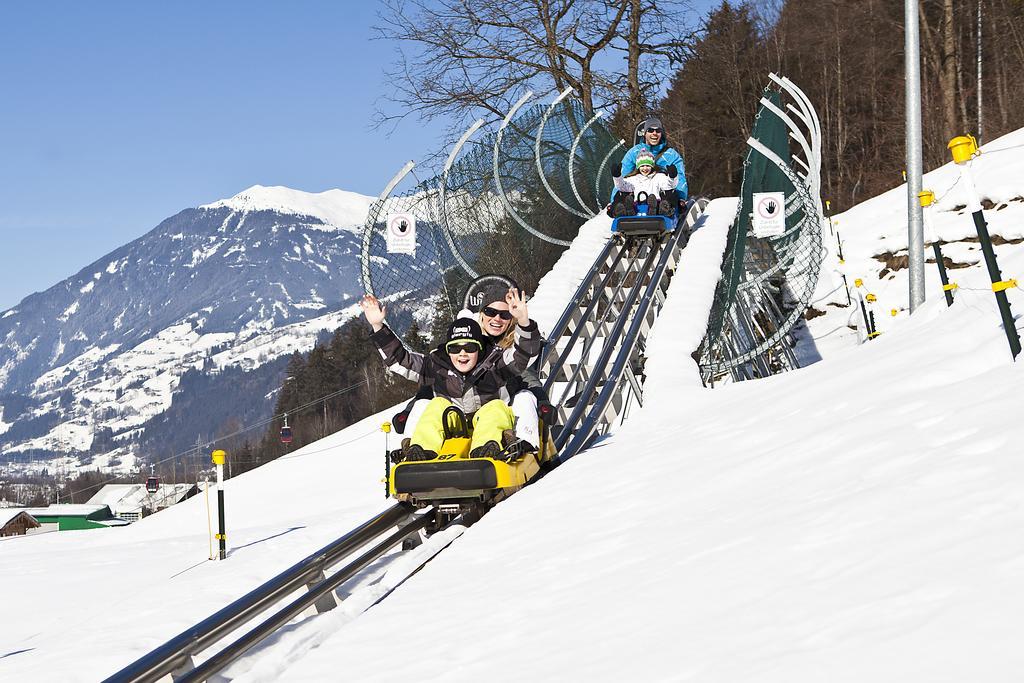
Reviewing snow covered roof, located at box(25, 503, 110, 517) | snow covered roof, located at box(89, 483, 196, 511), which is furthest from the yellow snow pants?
snow covered roof, located at box(89, 483, 196, 511)

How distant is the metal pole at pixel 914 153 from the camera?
34.4ft

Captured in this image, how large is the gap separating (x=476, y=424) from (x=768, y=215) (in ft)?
24.0

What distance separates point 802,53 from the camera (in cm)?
4103

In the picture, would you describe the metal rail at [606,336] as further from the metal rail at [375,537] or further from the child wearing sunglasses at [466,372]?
the child wearing sunglasses at [466,372]

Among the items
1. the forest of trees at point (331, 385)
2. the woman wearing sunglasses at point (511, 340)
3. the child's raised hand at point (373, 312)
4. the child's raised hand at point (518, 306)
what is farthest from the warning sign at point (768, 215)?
the forest of trees at point (331, 385)

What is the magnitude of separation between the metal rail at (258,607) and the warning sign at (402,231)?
5528 mm

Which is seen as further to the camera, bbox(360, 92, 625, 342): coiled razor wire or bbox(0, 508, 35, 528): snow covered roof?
bbox(0, 508, 35, 528): snow covered roof

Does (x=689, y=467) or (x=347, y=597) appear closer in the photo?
(x=347, y=597)

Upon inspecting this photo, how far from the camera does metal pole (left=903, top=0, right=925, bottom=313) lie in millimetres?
10500

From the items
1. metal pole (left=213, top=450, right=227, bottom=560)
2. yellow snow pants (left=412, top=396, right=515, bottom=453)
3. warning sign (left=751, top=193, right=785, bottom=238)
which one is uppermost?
warning sign (left=751, top=193, right=785, bottom=238)

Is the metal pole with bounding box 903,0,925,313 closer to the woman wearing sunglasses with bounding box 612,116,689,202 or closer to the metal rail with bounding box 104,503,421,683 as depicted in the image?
the woman wearing sunglasses with bounding box 612,116,689,202

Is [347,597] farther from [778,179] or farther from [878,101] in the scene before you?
[878,101]

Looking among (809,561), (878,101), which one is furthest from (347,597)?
(878,101)

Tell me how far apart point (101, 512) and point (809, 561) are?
81762 mm
